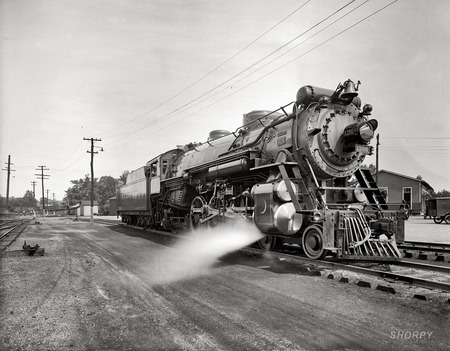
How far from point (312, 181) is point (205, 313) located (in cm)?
439

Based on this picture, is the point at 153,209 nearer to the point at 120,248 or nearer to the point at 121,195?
the point at 120,248

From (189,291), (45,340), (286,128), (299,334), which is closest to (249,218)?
(286,128)

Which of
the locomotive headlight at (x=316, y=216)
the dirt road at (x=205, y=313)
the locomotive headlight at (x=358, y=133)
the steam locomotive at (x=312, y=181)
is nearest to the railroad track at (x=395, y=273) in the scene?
the steam locomotive at (x=312, y=181)

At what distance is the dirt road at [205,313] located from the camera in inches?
135

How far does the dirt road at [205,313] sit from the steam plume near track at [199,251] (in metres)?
0.09

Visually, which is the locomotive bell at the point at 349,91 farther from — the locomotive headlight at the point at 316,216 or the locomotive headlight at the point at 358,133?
the locomotive headlight at the point at 316,216

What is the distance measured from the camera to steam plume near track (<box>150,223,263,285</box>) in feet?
21.7

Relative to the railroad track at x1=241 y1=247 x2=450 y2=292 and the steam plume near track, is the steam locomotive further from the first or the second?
the steam plume near track

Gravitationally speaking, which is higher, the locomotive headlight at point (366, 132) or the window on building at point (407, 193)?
the locomotive headlight at point (366, 132)

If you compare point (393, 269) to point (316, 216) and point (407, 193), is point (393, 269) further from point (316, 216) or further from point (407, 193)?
point (407, 193)

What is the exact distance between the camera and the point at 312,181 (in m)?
7.77

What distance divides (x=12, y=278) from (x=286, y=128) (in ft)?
20.6

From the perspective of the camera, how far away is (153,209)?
53.2 ft

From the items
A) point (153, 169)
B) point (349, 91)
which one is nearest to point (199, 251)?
point (349, 91)
